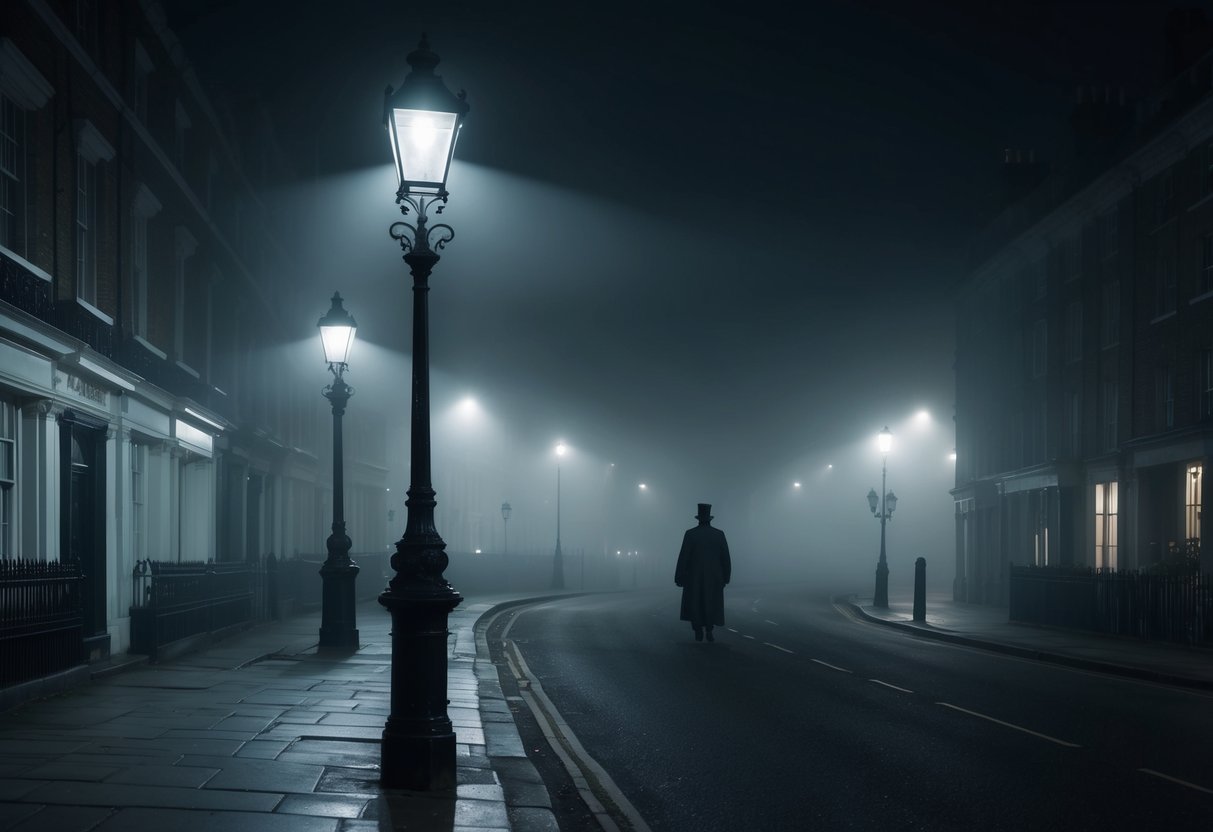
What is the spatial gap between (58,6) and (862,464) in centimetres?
8598

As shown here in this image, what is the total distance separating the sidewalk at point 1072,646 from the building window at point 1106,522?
3.40 metres

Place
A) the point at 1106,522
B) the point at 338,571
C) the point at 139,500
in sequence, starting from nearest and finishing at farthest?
the point at 338,571
the point at 139,500
the point at 1106,522

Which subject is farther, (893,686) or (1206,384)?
(1206,384)

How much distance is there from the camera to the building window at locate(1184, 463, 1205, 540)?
2808cm

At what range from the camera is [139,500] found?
2027 centimetres

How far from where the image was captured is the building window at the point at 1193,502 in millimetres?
28078

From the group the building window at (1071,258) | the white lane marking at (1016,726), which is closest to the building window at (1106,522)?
the building window at (1071,258)

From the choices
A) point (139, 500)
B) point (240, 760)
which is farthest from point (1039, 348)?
point (240, 760)

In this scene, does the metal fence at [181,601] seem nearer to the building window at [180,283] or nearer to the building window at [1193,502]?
the building window at [180,283]

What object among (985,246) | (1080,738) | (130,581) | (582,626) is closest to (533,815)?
(1080,738)

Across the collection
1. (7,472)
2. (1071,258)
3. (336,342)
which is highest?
(1071,258)

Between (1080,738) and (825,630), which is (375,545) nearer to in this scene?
(825,630)

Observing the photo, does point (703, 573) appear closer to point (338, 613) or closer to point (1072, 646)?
point (338, 613)

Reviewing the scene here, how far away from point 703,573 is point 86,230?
1040 centimetres
